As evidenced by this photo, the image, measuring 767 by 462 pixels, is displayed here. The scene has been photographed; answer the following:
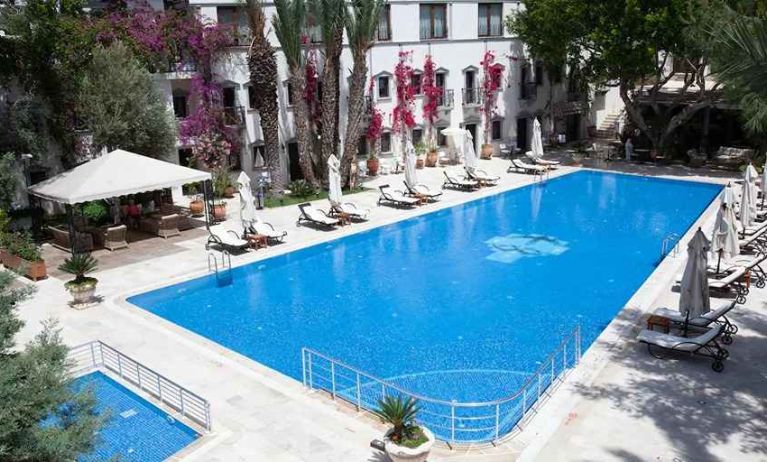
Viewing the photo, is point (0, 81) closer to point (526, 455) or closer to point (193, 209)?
point (193, 209)

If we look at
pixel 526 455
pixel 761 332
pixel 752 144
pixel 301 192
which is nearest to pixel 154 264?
pixel 301 192

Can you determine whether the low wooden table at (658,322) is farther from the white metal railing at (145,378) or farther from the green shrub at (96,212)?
the green shrub at (96,212)

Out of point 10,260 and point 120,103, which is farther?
point 120,103

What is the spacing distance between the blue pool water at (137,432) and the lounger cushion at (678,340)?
353 inches

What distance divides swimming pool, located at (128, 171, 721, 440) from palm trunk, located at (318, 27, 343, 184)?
6.59 meters

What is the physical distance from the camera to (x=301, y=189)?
30859 mm

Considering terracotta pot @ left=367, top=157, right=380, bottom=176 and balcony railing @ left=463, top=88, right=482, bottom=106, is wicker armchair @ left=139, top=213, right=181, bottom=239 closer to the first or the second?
terracotta pot @ left=367, top=157, right=380, bottom=176

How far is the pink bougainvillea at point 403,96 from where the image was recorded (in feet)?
120

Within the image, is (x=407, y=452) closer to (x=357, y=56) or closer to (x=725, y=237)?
(x=725, y=237)

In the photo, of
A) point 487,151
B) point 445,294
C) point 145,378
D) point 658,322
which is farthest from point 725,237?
point 487,151

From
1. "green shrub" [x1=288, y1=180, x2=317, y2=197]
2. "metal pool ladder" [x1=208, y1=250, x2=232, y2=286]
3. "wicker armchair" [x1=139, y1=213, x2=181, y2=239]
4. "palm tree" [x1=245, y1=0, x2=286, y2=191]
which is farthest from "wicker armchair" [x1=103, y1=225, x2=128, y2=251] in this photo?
"green shrub" [x1=288, y1=180, x2=317, y2=197]

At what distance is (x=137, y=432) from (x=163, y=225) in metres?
13.5

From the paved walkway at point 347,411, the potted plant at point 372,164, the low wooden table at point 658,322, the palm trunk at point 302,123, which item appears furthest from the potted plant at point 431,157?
the low wooden table at point 658,322

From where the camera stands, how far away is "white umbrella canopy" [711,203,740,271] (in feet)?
58.7
